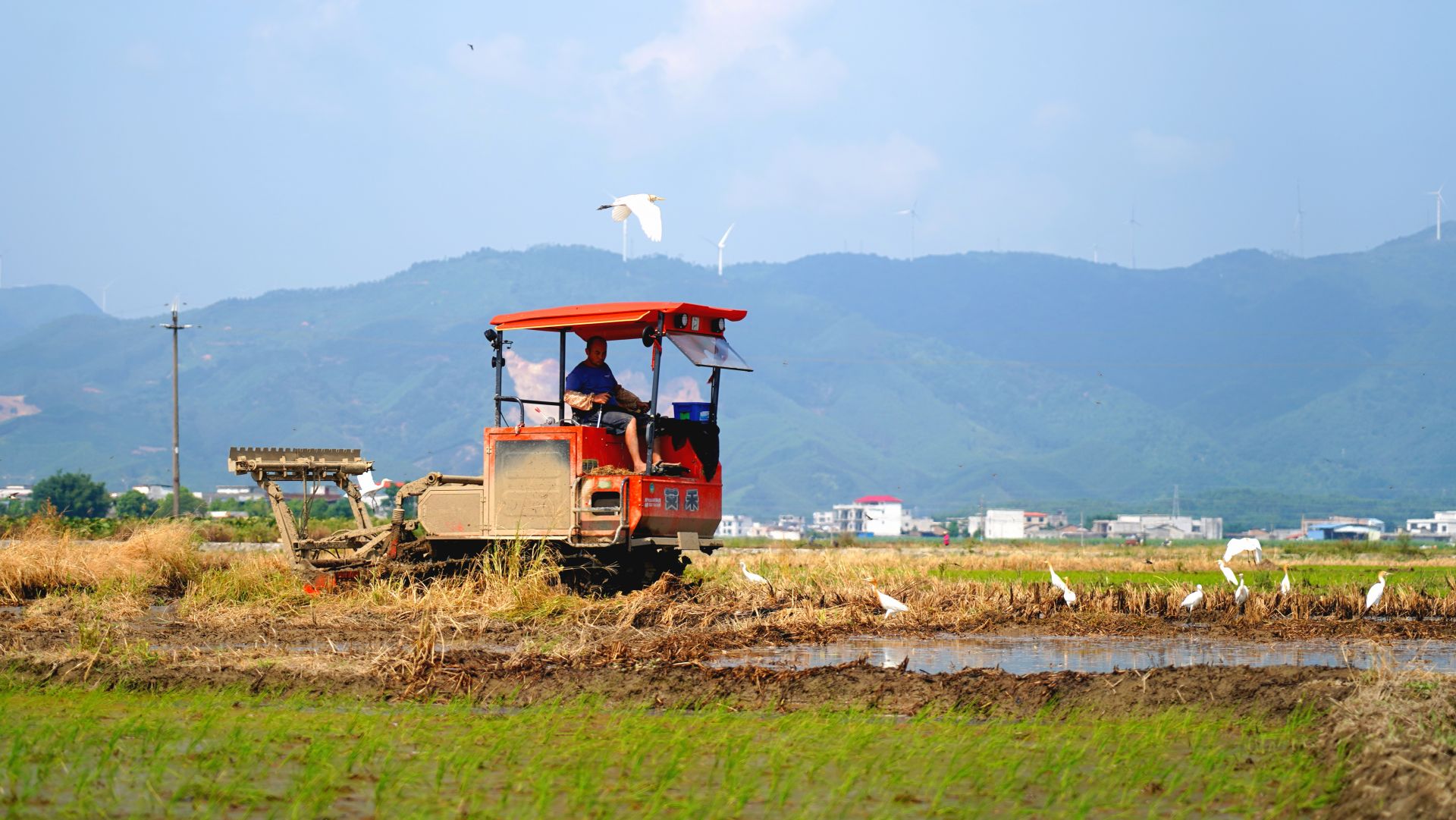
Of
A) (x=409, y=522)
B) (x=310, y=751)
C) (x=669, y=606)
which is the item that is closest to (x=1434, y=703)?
(x=310, y=751)

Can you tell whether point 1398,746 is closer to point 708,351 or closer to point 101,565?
point 708,351

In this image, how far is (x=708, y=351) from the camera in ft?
56.9

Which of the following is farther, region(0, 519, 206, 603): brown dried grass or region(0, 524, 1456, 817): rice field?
region(0, 519, 206, 603): brown dried grass

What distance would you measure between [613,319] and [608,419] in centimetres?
124

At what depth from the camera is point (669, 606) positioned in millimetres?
15898

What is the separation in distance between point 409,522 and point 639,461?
2.92 m

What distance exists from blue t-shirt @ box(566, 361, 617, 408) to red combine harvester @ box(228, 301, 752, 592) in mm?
191

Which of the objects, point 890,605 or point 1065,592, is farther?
point 1065,592

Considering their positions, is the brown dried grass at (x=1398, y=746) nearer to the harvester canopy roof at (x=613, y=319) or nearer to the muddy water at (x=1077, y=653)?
the muddy water at (x=1077, y=653)

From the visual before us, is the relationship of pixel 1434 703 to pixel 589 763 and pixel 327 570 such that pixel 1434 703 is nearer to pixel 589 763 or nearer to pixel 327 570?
pixel 589 763

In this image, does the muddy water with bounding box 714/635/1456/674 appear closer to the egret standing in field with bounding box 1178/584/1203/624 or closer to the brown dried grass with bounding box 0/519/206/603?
the egret standing in field with bounding box 1178/584/1203/624

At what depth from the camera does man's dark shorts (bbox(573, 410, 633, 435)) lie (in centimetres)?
1744

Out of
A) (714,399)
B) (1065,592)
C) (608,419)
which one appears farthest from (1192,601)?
(608,419)

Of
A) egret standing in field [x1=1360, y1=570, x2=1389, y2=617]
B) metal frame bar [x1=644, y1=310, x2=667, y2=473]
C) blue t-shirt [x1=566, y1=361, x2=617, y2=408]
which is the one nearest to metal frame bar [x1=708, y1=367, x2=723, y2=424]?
metal frame bar [x1=644, y1=310, x2=667, y2=473]
